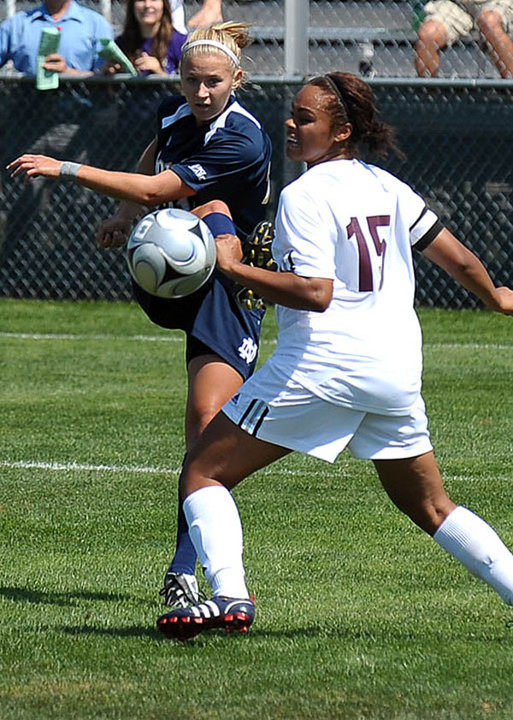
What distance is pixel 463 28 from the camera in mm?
12961

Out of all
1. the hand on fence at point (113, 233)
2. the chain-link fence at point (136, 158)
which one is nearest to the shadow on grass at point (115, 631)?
the hand on fence at point (113, 233)

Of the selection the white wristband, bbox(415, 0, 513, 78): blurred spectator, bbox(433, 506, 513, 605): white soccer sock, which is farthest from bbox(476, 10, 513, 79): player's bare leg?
bbox(433, 506, 513, 605): white soccer sock

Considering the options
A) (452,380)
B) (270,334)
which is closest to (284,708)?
(452,380)

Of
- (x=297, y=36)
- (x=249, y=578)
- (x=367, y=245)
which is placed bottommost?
(x=297, y=36)

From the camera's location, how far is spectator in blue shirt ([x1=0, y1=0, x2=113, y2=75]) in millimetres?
13172

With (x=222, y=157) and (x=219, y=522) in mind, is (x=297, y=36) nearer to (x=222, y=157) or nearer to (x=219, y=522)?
(x=222, y=157)

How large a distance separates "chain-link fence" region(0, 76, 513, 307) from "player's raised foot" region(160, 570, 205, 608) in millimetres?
8184

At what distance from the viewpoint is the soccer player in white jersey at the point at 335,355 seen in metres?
4.21

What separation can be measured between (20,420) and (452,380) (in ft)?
10.00

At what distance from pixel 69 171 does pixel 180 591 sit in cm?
147

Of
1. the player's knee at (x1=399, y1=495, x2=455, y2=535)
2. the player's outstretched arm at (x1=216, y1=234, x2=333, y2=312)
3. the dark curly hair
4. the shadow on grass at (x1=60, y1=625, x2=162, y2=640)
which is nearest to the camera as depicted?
the player's outstretched arm at (x1=216, y1=234, x2=333, y2=312)

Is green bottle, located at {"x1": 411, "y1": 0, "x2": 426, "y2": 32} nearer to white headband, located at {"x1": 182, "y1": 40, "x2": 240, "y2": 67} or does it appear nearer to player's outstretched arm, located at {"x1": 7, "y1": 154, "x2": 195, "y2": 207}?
white headband, located at {"x1": 182, "y1": 40, "x2": 240, "y2": 67}

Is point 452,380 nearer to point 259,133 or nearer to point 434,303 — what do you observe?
point 434,303

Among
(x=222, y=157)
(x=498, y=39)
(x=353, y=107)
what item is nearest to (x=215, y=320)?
(x=222, y=157)
